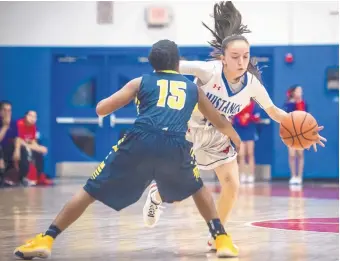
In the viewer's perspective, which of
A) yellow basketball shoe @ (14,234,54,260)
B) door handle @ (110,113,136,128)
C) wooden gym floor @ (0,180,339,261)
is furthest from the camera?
door handle @ (110,113,136,128)

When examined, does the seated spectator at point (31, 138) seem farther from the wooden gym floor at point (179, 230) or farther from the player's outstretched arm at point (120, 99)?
the player's outstretched arm at point (120, 99)

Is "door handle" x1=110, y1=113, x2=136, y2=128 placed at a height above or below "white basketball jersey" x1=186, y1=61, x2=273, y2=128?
below

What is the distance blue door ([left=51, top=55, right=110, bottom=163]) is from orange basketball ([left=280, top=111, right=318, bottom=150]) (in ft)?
37.2

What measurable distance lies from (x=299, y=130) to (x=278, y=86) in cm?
1094

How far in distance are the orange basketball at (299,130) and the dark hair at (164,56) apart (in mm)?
1472

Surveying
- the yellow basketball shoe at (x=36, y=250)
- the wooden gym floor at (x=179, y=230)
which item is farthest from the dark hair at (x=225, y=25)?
the yellow basketball shoe at (x=36, y=250)

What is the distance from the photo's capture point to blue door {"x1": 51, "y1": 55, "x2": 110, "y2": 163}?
18297 mm

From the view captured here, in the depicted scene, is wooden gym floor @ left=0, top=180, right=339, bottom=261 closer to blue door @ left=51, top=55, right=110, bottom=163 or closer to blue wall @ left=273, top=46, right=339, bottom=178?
blue wall @ left=273, top=46, right=339, bottom=178

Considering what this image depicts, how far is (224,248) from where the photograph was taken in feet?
19.8

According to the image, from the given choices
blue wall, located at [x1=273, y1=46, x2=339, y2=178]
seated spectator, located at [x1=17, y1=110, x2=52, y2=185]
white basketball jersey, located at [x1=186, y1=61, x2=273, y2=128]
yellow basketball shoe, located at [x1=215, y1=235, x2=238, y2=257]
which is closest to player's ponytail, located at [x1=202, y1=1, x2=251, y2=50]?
white basketball jersey, located at [x1=186, y1=61, x2=273, y2=128]

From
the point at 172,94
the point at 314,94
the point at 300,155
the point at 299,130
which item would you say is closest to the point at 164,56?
the point at 172,94

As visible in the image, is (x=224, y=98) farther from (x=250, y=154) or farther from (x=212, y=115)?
(x=250, y=154)

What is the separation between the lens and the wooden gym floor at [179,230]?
20.6 ft

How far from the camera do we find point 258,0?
1795 centimetres
